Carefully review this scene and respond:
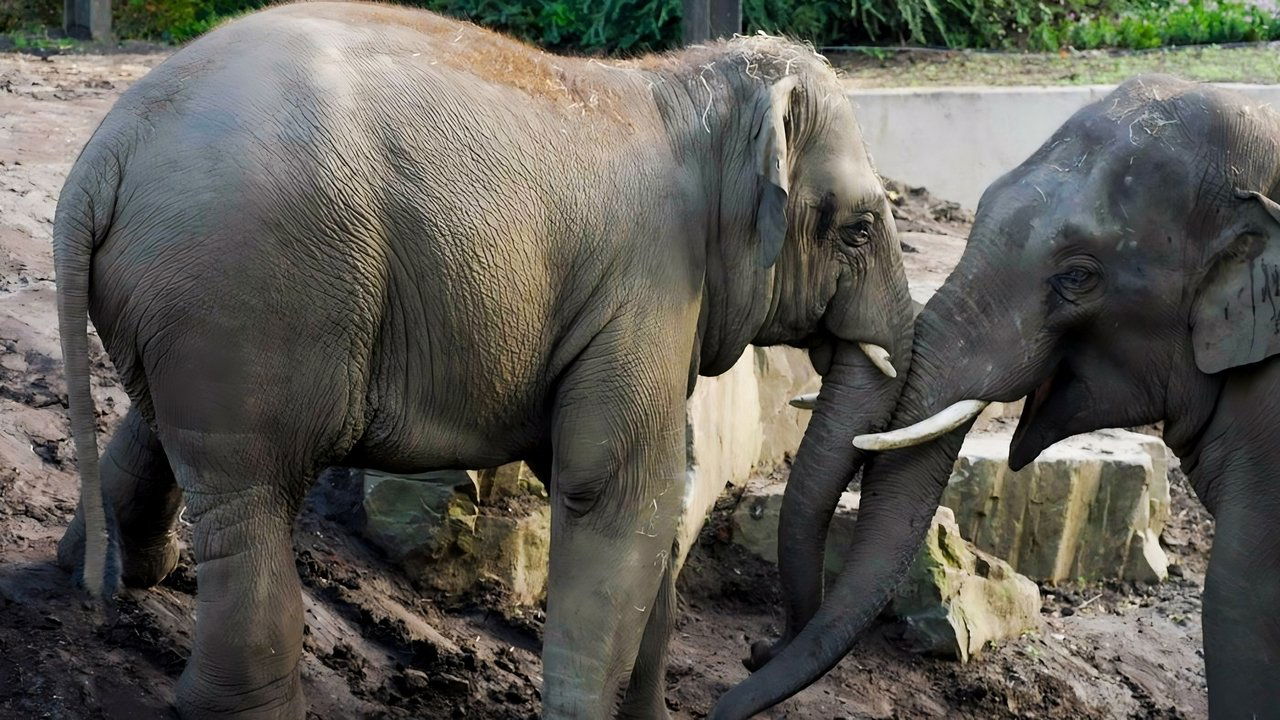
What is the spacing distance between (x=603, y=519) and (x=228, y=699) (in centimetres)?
107

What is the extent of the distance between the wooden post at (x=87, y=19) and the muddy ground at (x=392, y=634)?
5.30 meters

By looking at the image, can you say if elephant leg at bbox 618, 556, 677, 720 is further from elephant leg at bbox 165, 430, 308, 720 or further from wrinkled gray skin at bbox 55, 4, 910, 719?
elephant leg at bbox 165, 430, 308, 720

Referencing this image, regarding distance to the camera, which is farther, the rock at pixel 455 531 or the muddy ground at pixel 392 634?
the rock at pixel 455 531

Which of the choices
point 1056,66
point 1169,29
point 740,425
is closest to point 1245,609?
point 740,425

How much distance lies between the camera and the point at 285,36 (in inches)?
157

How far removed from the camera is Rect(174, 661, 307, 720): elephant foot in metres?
4.02

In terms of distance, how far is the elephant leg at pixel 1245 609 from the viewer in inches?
176

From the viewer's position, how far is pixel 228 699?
4020 mm

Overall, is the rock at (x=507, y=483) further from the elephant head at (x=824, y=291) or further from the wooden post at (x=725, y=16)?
the wooden post at (x=725, y=16)

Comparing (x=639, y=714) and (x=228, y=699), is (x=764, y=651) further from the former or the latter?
(x=228, y=699)

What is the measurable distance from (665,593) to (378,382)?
133cm

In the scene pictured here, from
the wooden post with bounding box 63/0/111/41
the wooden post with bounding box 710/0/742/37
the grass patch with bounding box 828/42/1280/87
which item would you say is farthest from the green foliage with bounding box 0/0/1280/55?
the wooden post with bounding box 710/0/742/37

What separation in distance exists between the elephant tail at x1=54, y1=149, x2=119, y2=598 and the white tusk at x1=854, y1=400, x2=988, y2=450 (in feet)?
6.92

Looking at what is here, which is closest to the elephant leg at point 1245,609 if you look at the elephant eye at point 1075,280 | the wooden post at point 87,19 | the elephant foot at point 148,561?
the elephant eye at point 1075,280
